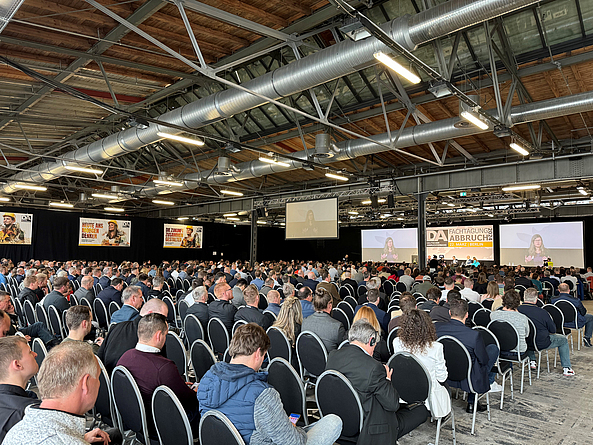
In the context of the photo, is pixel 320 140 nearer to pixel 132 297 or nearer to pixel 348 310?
pixel 348 310

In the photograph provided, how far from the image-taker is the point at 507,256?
78.2 feet

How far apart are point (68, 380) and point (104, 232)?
23969 millimetres

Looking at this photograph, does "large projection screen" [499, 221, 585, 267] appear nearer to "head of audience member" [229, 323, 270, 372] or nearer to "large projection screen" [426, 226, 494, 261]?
"large projection screen" [426, 226, 494, 261]

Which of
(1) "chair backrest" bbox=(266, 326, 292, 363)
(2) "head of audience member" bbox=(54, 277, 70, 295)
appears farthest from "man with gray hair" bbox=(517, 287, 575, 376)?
(2) "head of audience member" bbox=(54, 277, 70, 295)

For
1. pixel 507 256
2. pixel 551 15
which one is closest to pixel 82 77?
pixel 551 15

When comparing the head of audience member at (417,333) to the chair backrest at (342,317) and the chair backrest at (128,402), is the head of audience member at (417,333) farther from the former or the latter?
the chair backrest at (342,317)

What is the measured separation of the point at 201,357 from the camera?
3646mm

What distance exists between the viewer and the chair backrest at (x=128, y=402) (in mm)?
2445

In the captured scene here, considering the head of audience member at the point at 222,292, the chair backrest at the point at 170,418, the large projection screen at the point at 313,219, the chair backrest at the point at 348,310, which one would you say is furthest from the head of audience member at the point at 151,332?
the large projection screen at the point at 313,219

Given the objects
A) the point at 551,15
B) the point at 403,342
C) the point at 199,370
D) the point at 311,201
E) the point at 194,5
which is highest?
the point at 551,15

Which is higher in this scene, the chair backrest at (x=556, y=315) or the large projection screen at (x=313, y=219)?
the large projection screen at (x=313, y=219)

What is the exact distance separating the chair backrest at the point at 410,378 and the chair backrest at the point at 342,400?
596 millimetres

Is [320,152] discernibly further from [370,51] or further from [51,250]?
[51,250]

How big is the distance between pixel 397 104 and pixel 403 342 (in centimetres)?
616
